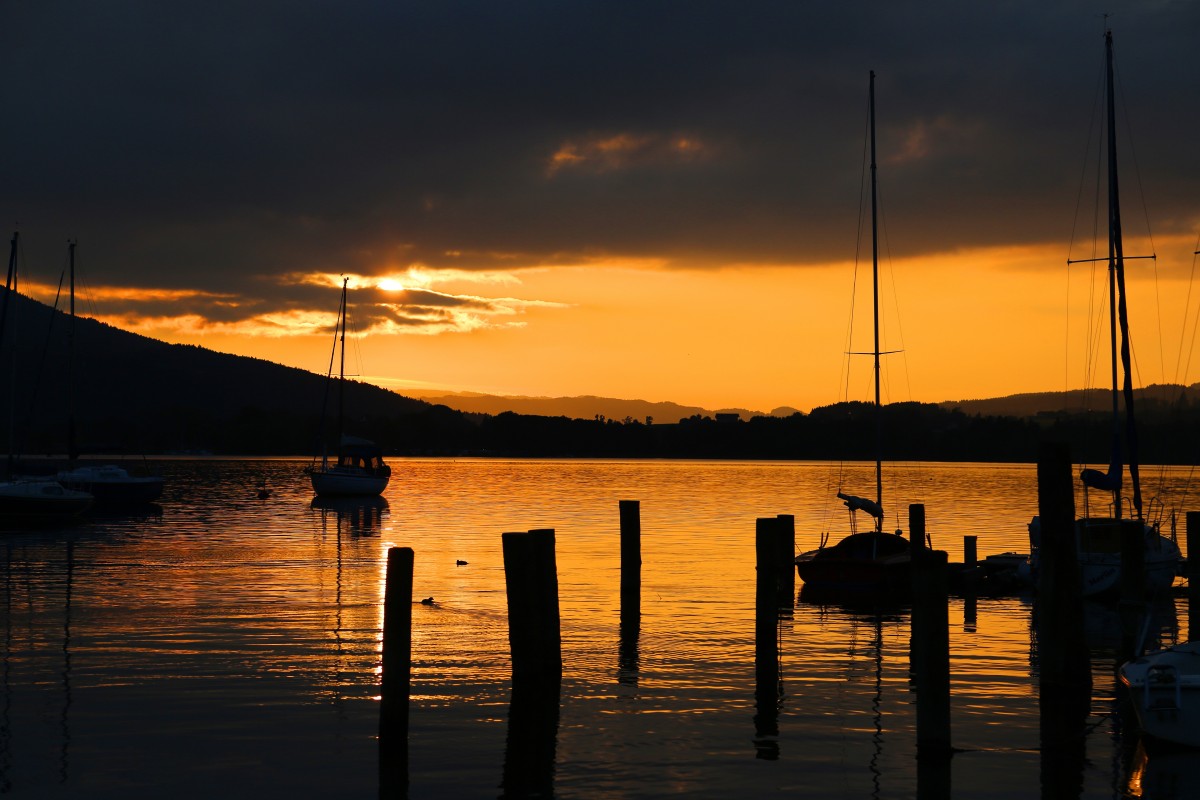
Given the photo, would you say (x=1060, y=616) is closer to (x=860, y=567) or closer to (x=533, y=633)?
(x=533, y=633)

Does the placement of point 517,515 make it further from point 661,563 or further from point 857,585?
point 857,585

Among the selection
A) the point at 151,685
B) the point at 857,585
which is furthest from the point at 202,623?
the point at 857,585

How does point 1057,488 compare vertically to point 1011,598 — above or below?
above

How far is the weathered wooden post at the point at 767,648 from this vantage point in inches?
739

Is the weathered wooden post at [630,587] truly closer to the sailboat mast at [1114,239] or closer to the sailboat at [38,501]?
the sailboat mast at [1114,239]

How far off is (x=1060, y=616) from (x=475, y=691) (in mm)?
9657

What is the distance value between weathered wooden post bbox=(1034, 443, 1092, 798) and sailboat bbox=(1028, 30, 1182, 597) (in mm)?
14530

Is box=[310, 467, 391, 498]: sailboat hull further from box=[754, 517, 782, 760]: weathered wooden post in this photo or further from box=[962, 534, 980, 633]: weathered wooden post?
box=[754, 517, 782, 760]: weathered wooden post

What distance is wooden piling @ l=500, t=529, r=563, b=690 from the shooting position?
20.6 m

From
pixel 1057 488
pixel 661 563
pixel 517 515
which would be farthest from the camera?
pixel 517 515

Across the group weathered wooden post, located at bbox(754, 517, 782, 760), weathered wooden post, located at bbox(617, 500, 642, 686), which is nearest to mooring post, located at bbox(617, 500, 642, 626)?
weathered wooden post, located at bbox(617, 500, 642, 686)

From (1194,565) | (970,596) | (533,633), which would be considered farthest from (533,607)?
(1194,565)

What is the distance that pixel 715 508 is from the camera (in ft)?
303

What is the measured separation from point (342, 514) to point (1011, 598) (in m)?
53.3
